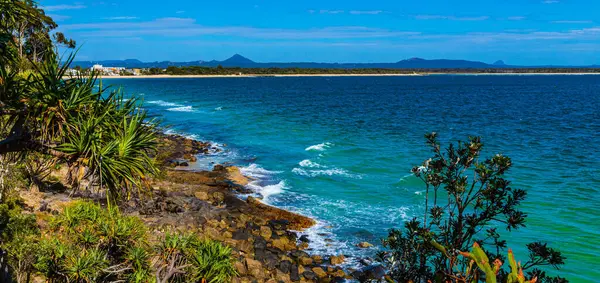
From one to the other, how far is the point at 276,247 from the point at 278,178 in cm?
1266

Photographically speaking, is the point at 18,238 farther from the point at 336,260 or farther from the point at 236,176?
the point at 236,176

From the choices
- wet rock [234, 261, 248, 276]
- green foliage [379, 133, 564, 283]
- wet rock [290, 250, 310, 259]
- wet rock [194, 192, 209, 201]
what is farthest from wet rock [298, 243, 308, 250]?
green foliage [379, 133, 564, 283]

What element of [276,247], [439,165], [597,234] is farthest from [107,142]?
[597,234]

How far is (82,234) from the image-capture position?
1216 centimetres

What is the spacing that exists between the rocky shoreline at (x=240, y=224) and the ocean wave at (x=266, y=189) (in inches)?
28.6

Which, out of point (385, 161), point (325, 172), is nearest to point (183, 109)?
point (385, 161)

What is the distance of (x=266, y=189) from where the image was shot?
28828 mm

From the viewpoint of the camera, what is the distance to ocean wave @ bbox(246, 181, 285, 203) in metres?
27.6

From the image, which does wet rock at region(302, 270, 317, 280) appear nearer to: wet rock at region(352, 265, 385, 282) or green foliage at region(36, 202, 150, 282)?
wet rock at region(352, 265, 385, 282)

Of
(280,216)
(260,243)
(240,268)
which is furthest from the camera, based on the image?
(280,216)

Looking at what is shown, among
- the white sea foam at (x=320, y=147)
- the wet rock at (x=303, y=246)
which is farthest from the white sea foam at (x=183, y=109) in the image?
the wet rock at (x=303, y=246)

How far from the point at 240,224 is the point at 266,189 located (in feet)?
25.3

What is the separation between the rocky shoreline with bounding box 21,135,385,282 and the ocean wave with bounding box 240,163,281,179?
3.06 meters

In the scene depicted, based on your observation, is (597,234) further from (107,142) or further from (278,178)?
(107,142)
